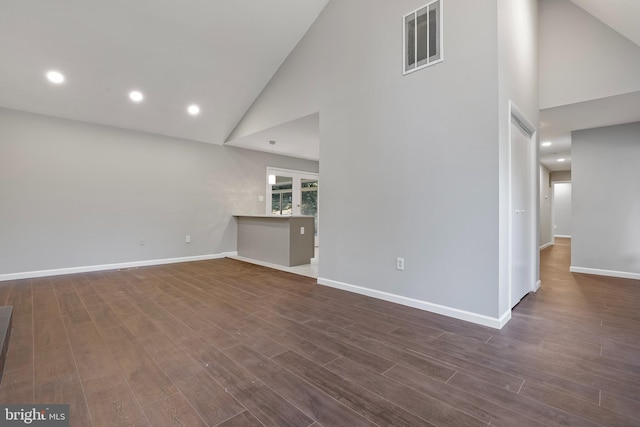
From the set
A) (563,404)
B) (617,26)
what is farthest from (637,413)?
(617,26)

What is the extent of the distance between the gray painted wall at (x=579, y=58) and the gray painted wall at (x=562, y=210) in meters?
8.89

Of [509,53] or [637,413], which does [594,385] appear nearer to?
[637,413]

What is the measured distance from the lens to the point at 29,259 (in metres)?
4.20

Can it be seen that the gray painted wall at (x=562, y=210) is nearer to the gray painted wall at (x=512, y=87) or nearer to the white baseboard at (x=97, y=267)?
the gray painted wall at (x=512, y=87)

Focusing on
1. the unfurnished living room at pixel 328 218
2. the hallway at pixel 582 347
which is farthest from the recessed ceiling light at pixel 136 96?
the hallway at pixel 582 347

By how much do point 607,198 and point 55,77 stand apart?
329 inches

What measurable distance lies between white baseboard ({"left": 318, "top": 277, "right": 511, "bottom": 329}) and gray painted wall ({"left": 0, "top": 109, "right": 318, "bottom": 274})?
3.57m

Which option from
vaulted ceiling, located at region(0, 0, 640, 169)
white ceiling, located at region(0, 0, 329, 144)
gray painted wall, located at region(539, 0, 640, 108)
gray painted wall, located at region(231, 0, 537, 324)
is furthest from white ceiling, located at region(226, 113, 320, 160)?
gray painted wall, located at region(539, 0, 640, 108)

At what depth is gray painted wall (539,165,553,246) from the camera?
7.85 meters

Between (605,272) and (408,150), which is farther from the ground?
(408,150)

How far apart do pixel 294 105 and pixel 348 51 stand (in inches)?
44.7

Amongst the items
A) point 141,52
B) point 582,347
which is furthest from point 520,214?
point 141,52

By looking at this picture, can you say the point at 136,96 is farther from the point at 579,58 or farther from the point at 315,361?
the point at 579,58

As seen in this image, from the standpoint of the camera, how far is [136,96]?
4.43 meters
